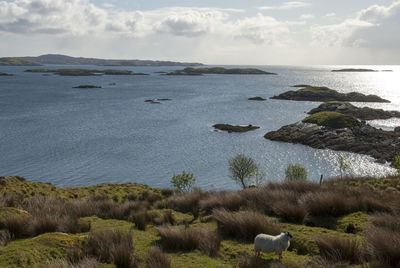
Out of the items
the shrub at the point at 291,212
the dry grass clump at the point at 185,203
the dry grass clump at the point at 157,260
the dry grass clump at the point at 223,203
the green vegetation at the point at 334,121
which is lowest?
the green vegetation at the point at 334,121

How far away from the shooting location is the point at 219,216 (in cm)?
879

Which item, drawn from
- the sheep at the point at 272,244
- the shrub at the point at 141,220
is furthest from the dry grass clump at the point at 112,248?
the sheep at the point at 272,244

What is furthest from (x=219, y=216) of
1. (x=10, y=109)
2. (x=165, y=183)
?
(x=10, y=109)

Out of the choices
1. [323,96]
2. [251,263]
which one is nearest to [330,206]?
[251,263]

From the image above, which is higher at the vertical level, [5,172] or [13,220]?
[13,220]

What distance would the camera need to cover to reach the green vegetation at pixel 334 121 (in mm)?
69875

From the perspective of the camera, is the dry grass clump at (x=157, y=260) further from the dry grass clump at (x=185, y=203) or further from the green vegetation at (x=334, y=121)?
the green vegetation at (x=334, y=121)

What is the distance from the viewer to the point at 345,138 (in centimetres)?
6181

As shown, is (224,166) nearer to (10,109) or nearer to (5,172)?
(5,172)

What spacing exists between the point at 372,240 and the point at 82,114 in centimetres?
9268

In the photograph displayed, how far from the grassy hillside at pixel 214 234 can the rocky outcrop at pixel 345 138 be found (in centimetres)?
4925

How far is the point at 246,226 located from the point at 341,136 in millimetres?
62765

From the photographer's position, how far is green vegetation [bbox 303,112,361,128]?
2751 inches

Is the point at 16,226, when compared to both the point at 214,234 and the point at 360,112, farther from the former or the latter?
the point at 360,112
